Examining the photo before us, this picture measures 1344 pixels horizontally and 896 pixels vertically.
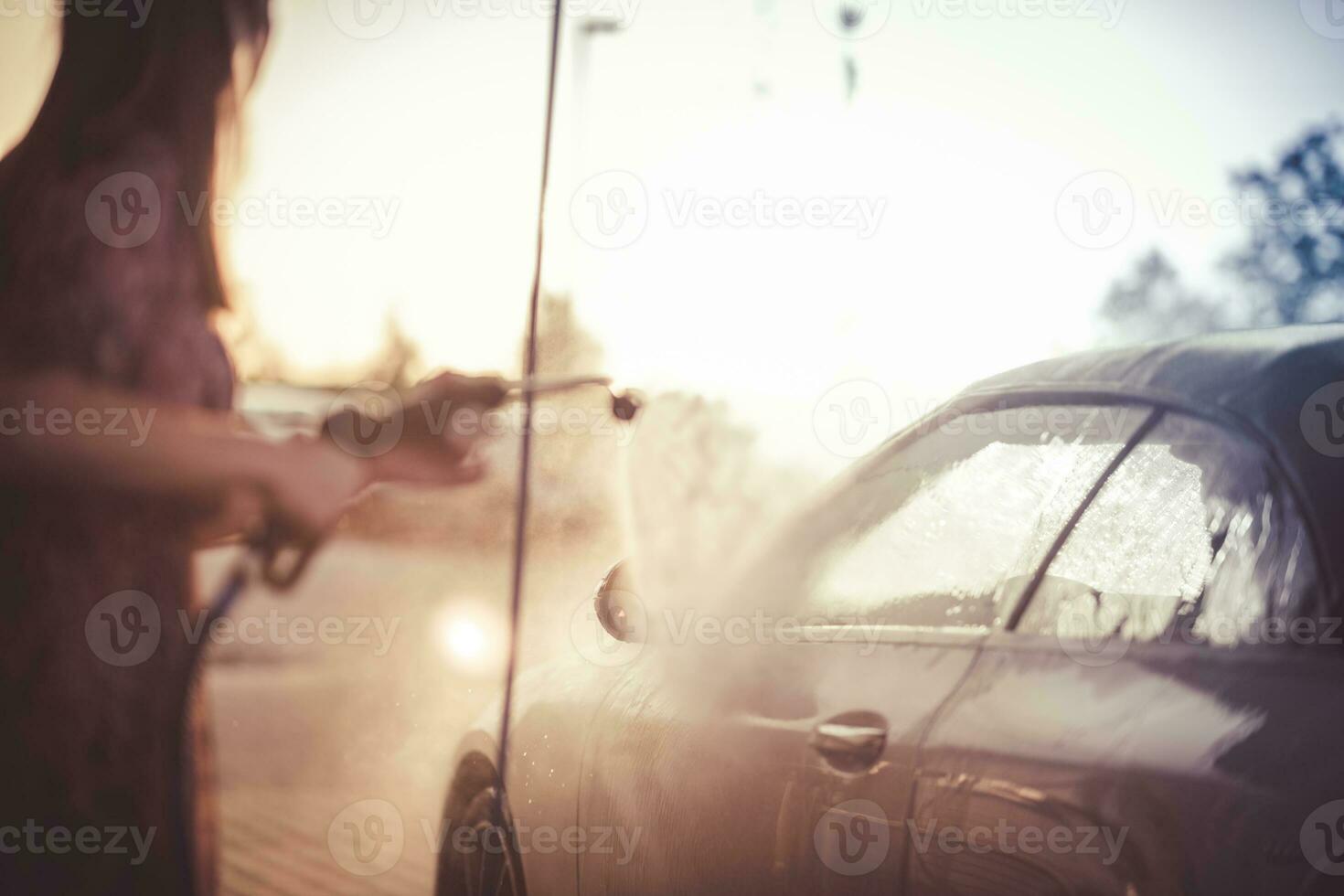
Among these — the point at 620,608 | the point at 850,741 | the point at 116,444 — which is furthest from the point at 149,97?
the point at 620,608

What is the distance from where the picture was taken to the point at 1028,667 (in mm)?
2076

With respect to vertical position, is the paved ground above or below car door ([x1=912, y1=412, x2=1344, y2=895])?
below

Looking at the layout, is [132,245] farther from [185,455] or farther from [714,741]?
[714,741]

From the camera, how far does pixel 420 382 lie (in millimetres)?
1620

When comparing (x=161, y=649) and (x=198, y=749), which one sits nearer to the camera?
(x=161, y=649)

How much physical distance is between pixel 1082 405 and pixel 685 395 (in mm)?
1581

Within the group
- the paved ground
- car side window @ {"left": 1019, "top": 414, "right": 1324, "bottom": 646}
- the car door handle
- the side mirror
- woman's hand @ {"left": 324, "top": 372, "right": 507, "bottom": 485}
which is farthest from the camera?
the paved ground

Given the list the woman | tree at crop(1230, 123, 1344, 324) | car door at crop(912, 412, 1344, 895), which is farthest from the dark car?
tree at crop(1230, 123, 1344, 324)

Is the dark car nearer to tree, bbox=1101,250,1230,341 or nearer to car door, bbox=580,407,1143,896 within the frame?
car door, bbox=580,407,1143,896

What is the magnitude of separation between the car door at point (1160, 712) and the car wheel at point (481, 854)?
1557 millimetres

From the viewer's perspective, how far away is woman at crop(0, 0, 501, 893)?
1427mm

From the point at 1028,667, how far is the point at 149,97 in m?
1.58

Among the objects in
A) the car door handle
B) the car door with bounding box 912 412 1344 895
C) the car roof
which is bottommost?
the car door handle

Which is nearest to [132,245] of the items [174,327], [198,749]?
[174,327]
